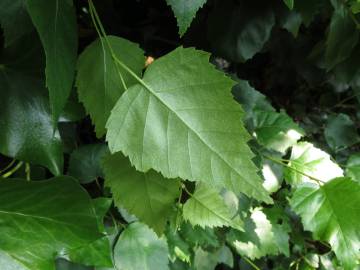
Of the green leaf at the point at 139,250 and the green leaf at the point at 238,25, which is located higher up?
the green leaf at the point at 238,25

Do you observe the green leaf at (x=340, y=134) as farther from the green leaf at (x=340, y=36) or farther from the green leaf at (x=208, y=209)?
the green leaf at (x=208, y=209)

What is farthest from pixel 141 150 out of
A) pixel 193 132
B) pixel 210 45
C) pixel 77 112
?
pixel 210 45

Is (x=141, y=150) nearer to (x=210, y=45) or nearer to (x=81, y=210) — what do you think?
(x=81, y=210)

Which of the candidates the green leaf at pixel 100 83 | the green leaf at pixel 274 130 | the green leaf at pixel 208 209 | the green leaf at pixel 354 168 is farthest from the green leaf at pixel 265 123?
the green leaf at pixel 100 83

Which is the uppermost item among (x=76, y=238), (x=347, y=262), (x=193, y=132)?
(x=193, y=132)

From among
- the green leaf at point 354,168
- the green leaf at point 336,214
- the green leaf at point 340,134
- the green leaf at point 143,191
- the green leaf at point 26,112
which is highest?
the green leaf at point 26,112

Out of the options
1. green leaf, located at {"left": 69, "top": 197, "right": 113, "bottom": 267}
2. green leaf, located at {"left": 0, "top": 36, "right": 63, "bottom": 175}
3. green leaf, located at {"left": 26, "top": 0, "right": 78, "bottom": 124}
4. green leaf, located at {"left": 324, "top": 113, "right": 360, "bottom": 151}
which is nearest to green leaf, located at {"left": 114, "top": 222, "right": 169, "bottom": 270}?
green leaf, located at {"left": 69, "top": 197, "right": 113, "bottom": 267}

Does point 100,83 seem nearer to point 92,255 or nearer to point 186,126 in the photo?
point 186,126
